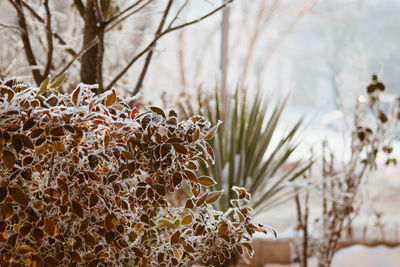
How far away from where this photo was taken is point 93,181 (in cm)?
75

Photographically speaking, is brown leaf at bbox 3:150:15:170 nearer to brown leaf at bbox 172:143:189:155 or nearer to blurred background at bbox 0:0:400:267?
brown leaf at bbox 172:143:189:155

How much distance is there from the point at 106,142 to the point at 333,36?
13.9 feet

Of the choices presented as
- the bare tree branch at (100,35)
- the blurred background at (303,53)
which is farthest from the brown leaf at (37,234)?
the blurred background at (303,53)

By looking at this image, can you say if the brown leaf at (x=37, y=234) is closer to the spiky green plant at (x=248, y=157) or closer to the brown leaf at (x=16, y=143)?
the brown leaf at (x=16, y=143)

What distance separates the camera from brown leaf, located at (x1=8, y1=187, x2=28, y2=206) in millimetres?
691

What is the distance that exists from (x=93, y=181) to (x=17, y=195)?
12 centimetres

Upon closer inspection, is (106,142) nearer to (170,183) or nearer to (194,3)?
(170,183)

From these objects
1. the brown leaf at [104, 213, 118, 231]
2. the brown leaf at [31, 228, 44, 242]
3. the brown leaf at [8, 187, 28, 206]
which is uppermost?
the brown leaf at [8, 187, 28, 206]

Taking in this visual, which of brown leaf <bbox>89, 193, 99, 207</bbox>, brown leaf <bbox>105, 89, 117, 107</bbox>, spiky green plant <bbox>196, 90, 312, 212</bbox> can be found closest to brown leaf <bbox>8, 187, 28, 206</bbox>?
brown leaf <bbox>89, 193, 99, 207</bbox>

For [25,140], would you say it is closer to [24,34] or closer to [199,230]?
[199,230]

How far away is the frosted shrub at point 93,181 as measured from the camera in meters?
0.70

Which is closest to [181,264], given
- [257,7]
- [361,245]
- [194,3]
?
[361,245]

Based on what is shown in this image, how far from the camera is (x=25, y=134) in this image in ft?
2.33

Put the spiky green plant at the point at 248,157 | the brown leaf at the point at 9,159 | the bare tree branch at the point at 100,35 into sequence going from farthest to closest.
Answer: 1. the spiky green plant at the point at 248,157
2. the bare tree branch at the point at 100,35
3. the brown leaf at the point at 9,159
